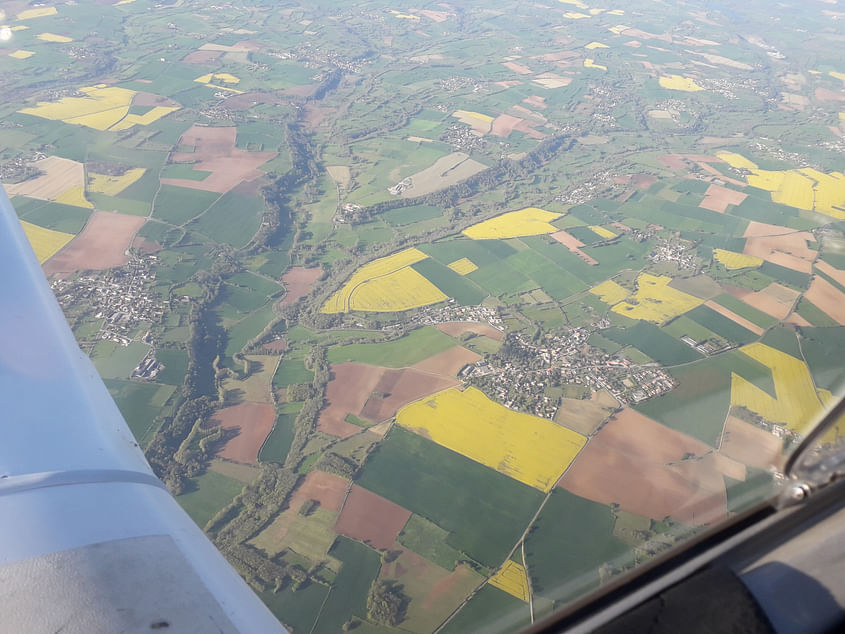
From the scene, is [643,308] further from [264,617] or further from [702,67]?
[702,67]

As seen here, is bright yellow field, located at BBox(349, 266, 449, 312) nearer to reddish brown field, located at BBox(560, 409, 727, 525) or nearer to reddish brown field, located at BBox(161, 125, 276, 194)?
reddish brown field, located at BBox(560, 409, 727, 525)

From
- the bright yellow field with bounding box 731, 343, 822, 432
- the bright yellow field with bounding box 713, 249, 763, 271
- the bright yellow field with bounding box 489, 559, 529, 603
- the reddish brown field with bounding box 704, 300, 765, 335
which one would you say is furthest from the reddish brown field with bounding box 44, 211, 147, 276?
the bright yellow field with bounding box 713, 249, 763, 271

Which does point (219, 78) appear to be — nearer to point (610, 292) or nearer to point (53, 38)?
point (53, 38)

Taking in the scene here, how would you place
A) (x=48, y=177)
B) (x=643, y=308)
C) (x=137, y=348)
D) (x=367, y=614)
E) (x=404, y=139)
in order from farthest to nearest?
(x=404, y=139), (x=48, y=177), (x=643, y=308), (x=137, y=348), (x=367, y=614)

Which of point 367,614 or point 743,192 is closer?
point 367,614

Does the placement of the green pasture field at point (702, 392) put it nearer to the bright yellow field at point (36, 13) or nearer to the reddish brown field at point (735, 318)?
the reddish brown field at point (735, 318)

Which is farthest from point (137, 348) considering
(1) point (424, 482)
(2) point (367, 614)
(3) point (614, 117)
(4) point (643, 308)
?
(3) point (614, 117)
